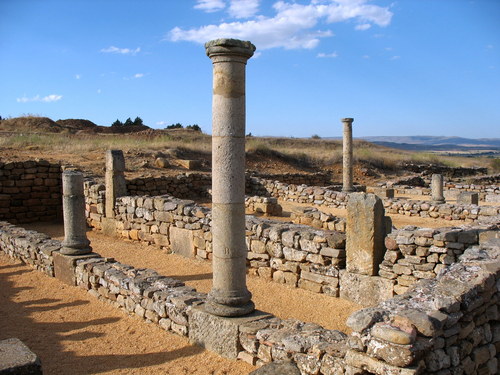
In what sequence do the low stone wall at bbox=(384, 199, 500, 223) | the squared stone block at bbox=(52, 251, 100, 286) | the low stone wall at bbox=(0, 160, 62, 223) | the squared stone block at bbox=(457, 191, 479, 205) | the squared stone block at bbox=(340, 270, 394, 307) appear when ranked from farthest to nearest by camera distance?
the squared stone block at bbox=(457, 191, 479, 205) → the low stone wall at bbox=(0, 160, 62, 223) → the low stone wall at bbox=(384, 199, 500, 223) → the squared stone block at bbox=(52, 251, 100, 286) → the squared stone block at bbox=(340, 270, 394, 307)

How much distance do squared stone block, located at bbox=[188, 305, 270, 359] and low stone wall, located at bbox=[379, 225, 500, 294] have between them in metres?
2.75

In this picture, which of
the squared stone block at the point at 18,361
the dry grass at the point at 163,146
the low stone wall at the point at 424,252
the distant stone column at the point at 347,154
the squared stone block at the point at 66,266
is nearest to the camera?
the squared stone block at the point at 18,361

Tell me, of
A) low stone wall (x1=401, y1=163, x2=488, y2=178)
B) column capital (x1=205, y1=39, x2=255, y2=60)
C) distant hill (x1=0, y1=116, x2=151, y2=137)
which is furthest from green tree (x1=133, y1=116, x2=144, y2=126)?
column capital (x1=205, y1=39, x2=255, y2=60)

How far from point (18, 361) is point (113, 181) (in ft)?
31.4

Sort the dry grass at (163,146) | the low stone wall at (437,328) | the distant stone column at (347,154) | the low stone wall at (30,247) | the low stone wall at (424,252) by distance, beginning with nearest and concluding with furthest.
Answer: the low stone wall at (437,328)
the low stone wall at (424,252)
the low stone wall at (30,247)
the distant stone column at (347,154)
the dry grass at (163,146)

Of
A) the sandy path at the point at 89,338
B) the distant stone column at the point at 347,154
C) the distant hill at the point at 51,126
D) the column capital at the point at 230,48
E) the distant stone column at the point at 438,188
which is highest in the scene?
the distant hill at the point at 51,126

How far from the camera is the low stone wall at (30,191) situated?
15625mm

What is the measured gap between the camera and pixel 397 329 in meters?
3.95

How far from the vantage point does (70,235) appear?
30.4ft

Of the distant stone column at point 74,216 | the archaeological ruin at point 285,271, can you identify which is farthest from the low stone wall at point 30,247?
the distant stone column at point 74,216

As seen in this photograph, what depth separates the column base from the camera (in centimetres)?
564

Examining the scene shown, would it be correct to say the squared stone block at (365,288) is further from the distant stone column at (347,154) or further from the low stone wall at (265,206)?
the distant stone column at (347,154)

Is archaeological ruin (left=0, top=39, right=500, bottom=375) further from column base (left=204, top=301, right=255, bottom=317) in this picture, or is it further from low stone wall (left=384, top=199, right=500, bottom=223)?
low stone wall (left=384, top=199, right=500, bottom=223)

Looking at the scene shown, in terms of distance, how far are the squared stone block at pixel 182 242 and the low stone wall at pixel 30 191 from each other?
277 inches
